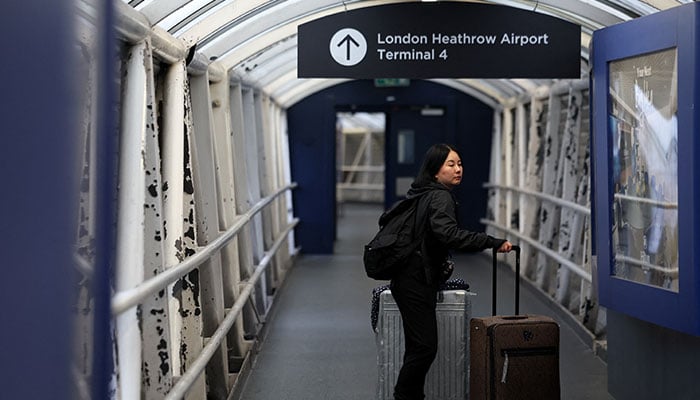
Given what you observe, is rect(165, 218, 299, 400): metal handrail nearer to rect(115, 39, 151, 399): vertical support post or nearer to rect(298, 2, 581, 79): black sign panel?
rect(115, 39, 151, 399): vertical support post

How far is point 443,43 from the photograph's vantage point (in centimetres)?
627

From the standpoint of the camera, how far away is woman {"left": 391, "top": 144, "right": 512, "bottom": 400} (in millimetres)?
5062

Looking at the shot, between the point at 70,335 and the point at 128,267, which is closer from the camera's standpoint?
the point at 70,335

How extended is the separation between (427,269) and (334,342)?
3.09 metres

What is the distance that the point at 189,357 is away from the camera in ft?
17.5

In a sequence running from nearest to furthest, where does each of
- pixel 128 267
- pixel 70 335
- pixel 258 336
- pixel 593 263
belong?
pixel 70 335, pixel 128 267, pixel 593 263, pixel 258 336

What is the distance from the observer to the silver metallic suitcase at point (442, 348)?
5527 millimetres

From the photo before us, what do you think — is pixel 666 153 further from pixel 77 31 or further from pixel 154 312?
pixel 77 31

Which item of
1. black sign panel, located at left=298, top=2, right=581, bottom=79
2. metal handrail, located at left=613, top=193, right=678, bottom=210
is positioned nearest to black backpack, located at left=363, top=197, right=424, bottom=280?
metal handrail, located at left=613, top=193, right=678, bottom=210

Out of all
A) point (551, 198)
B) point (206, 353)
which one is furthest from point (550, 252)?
point (206, 353)

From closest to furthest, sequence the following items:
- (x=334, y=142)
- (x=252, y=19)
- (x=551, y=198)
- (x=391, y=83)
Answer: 1. (x=252, y=19)
2. (x=551, y=198)
3. (x=391, y=83)
4. (x=334, y=142)

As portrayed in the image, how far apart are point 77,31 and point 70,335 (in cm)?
59

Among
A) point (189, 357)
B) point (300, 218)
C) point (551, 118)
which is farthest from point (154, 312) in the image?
point (300, 218)

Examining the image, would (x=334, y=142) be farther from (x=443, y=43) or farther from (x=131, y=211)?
(x=131, y=211)
